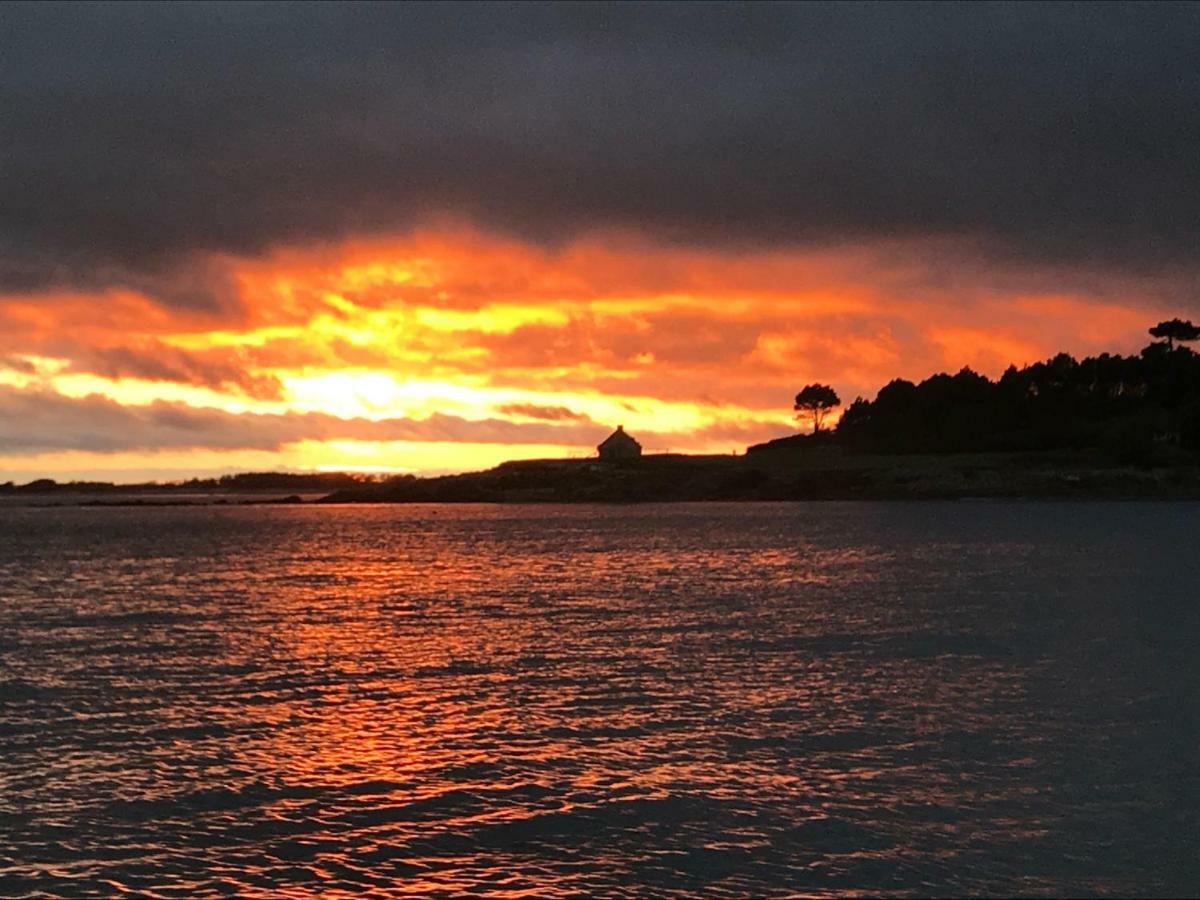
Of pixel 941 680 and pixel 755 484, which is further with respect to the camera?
pixel 755 484

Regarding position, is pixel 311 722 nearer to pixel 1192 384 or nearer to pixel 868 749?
pixel 868 749

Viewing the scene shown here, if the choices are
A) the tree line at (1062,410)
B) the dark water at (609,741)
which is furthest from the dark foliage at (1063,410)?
the dark water at (609,741)

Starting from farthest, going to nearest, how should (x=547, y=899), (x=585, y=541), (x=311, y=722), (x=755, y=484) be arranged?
(x=755, y=484)
(x=585, y=541)
(x=311, y=722)
(x=547, y=899)

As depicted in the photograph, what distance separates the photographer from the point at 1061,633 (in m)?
35.7

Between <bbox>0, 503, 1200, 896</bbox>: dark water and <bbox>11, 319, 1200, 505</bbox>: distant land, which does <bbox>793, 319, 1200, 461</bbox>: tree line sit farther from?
<bbox>0, 503, 1200, 896</bbox>: dark water

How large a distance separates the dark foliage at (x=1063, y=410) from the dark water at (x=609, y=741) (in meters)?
134

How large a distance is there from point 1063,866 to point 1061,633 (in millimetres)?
22021

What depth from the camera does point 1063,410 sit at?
620 feet

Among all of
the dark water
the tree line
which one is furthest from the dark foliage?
the dark water

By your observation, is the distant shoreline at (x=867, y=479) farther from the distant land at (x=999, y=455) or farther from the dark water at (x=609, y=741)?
the dark water at (x=609, y=741)

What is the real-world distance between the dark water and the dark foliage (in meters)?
134

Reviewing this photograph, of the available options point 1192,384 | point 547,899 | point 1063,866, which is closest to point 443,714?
point 547,899

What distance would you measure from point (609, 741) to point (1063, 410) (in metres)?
181

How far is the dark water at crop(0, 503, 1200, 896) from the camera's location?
15.4m
